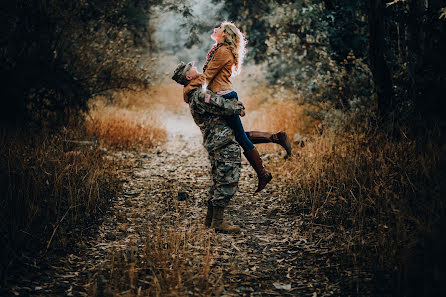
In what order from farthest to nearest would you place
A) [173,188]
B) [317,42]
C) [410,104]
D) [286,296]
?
[317,42], [410,104], [173,188], [286,296]

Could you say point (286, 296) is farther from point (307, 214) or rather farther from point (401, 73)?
point (401, 73)

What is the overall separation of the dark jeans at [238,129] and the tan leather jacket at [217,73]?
0.34 feet

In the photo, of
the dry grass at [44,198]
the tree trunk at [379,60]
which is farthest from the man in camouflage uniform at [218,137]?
the tree trunk at [379,60]

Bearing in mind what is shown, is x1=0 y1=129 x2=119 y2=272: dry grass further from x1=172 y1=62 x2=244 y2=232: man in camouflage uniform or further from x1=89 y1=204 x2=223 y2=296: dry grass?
x1=172 y1=62 x2=244 y2=232: man in camouflage uniform

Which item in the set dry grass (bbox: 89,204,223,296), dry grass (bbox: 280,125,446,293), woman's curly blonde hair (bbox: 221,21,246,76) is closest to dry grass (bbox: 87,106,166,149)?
dry grass (bbox: 280,125,446,293)

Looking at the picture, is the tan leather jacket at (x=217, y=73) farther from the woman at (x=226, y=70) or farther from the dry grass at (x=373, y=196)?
the dry grass at (x=373, y=196)

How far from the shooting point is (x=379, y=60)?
5.83m

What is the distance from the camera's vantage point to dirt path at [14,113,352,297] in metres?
3.01

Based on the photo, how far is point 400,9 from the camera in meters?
6.33

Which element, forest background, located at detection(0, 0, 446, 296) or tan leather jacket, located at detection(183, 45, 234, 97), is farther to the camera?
tan leather jacket, located at detection(183, 45, 234, 97)

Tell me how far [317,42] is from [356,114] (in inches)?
136

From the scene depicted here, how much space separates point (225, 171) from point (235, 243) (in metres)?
0.74

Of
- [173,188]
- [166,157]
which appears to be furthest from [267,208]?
[166,157]

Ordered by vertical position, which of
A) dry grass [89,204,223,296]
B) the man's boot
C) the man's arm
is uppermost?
the man's arm
